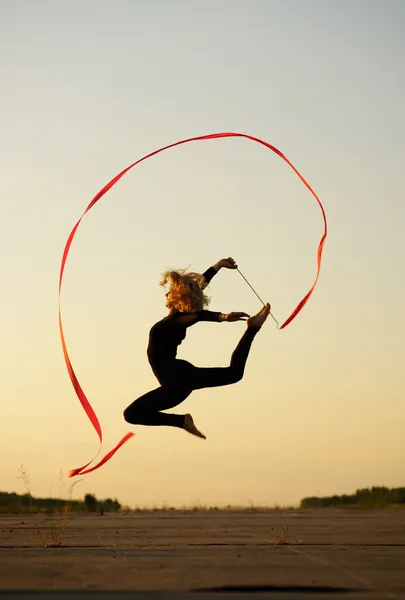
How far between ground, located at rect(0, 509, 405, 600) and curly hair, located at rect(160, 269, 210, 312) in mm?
3029

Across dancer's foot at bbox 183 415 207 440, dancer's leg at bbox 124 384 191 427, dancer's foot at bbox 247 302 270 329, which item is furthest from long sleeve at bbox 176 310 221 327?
dancer's foot at bbox 183 415 207 440

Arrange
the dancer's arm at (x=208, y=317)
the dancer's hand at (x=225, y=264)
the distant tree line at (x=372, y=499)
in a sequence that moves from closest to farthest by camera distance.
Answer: the dancer's arm at (x=208, y=317) < the dancer's hand at (x=225, y=264) < the distant tree line at (x=372, y=499)

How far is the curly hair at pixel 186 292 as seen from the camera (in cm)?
1397

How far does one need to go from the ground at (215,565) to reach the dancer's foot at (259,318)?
108 inches

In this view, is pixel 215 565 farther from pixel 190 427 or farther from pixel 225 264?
pixel 225 264

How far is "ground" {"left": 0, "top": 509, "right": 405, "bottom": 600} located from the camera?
9461mm

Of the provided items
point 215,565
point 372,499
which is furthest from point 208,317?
point 372,499

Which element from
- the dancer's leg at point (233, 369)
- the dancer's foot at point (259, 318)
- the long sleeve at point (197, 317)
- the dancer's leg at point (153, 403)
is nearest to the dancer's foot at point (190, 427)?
the dancer's leg at point (153, 403)

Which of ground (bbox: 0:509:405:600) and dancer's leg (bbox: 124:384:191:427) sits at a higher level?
dancer's leg (bbox: 124:384:191:427)

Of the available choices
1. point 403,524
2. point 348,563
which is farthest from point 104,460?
point 403,524

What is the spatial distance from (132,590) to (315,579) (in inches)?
73.9

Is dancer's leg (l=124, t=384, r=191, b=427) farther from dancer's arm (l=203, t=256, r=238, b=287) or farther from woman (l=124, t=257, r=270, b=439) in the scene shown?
dancer's arm (l=203, t=256, r=238, b=287)

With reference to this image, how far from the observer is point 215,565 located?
38.7 feet

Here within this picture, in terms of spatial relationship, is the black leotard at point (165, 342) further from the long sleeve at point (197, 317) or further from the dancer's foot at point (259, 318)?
the dancer's foot at point (259, 318)
